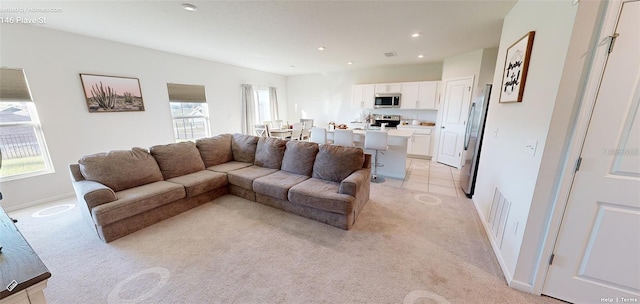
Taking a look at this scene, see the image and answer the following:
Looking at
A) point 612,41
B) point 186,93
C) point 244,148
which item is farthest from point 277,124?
point 612,41

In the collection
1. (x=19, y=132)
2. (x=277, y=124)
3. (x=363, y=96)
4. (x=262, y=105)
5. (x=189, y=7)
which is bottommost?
(x=277, y=124)

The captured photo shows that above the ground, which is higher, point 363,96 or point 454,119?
point 363,96

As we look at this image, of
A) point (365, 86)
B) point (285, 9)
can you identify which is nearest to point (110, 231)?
point (285, 9)

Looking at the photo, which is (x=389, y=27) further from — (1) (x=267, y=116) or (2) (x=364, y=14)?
(1) (x=267, y=116)

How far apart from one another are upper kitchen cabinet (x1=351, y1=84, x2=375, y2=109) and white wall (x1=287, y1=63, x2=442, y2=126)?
315 millimetres

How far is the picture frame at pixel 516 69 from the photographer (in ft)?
6.10

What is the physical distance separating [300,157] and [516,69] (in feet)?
8.59

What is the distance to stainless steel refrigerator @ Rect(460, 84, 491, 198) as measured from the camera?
3.05 metres

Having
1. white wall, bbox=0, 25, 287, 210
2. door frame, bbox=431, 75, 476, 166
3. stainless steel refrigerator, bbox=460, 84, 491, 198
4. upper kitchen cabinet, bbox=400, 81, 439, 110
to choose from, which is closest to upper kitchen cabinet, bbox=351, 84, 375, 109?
upper kitchen cabinet, bbox=400, 81, 439, 110

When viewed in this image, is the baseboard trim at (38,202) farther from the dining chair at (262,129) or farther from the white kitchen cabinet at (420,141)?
the white kitchen cabinet at (420,141)

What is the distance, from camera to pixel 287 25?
119 inches

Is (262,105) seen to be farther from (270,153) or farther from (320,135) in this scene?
(270,153)

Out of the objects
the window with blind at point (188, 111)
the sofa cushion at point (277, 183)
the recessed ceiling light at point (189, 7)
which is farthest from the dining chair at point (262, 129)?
the recessed ceiling light at point (189, 7)

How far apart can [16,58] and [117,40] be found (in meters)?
1.19
